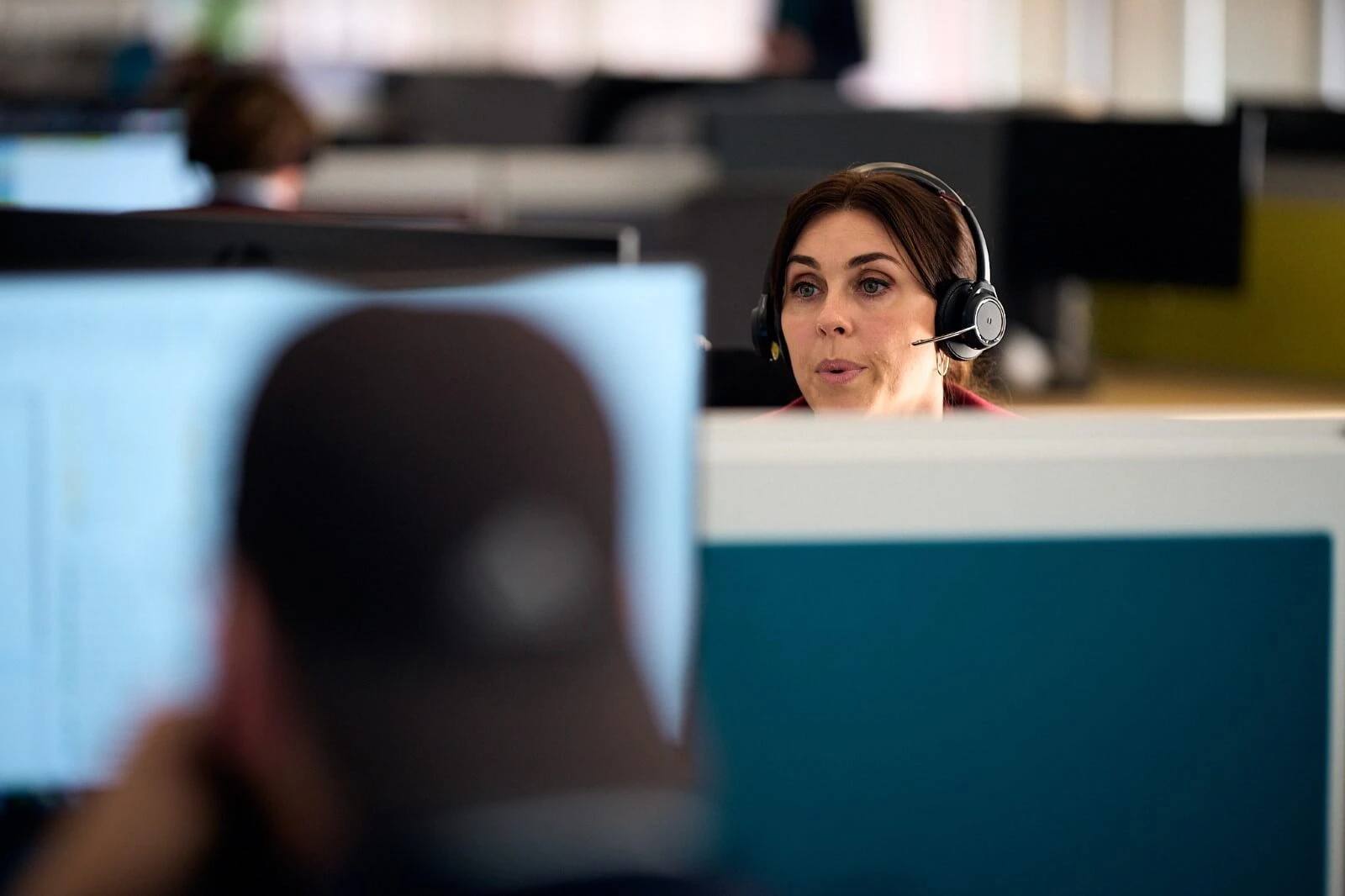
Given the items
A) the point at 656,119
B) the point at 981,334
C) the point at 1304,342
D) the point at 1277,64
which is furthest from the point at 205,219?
the point at 1277,64

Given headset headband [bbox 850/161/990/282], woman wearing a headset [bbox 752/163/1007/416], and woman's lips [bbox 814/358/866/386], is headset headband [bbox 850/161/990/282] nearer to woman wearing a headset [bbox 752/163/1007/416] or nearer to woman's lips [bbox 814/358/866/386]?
woman wearing a headset [bbox 752/163/1007/416]

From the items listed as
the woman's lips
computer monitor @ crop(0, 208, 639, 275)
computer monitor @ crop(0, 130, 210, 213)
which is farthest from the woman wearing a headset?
computer monitor @ crop(0, 130, 210, 213)

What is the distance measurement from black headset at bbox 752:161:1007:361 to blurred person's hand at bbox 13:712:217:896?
1.89ft

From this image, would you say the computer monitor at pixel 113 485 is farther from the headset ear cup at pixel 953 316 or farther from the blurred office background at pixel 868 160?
the headset ear cup at pixel 953 316

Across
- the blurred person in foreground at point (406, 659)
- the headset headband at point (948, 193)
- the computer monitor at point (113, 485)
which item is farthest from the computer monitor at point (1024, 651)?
the headset headband at point (948, 193)

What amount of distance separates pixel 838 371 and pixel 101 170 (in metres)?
1.76

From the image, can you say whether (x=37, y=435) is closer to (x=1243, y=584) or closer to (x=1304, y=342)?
(x=1243, y=584)

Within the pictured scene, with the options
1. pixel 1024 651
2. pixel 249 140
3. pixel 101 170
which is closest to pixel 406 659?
pixel 1024 651

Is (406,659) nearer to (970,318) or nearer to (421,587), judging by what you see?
(421,587)

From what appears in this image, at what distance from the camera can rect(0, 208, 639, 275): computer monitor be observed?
0.88 m

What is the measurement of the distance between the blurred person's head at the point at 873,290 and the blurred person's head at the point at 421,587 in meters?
0.43

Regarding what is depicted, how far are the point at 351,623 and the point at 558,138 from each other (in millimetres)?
3400

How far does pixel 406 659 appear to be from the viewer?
73cm

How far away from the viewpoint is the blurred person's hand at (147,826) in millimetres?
704
